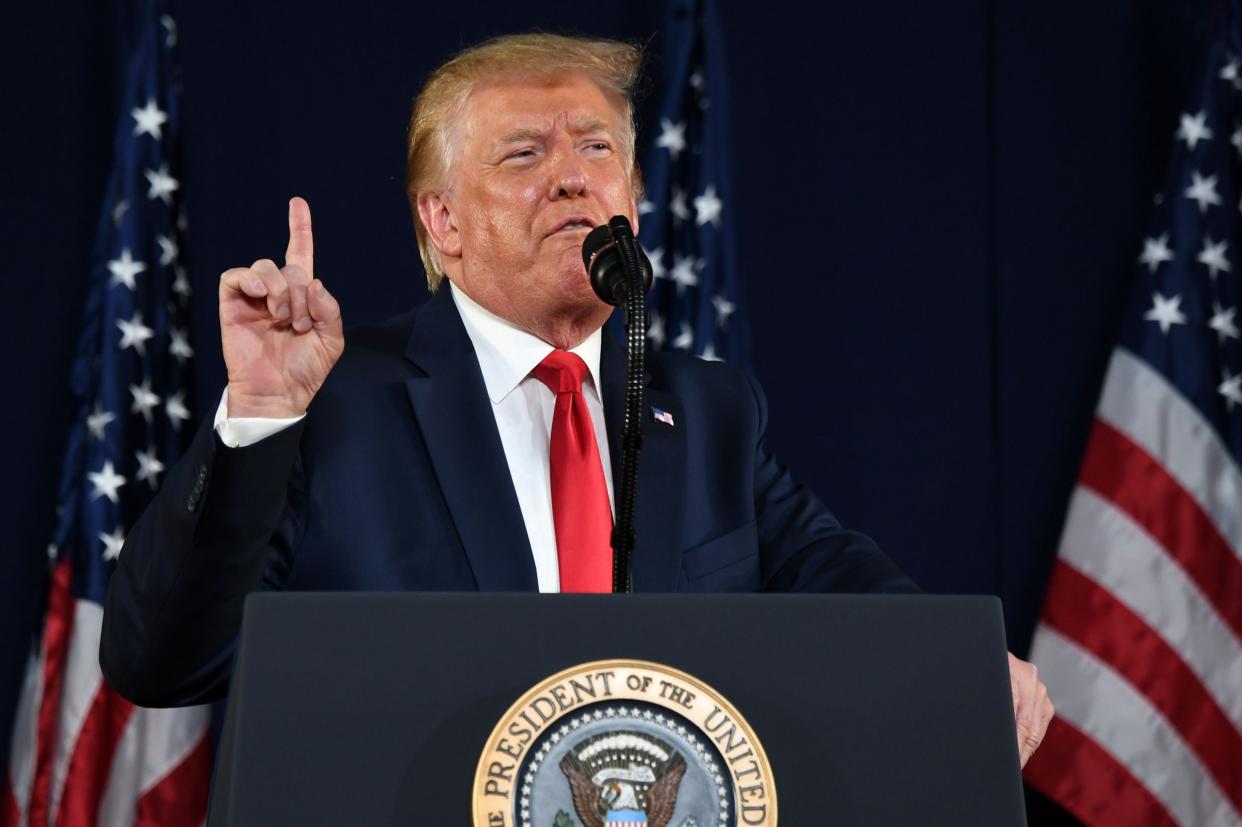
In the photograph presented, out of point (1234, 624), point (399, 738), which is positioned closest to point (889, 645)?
point (399, 738)

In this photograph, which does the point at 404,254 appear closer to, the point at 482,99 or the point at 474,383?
the point at 482,99

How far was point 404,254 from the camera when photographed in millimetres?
3918

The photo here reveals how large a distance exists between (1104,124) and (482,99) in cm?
232

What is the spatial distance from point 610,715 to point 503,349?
1187mm

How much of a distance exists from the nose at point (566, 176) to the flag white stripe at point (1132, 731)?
1993mm

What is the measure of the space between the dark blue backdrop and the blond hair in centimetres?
139

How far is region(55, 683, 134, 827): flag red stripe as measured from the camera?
133 inches

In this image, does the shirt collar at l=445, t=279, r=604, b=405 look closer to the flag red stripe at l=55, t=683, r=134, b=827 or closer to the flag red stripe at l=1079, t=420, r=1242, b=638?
the flag red stripe at l=55, t=683, r=134, b=827

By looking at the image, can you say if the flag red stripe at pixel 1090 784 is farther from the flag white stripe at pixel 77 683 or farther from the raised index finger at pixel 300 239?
the raised index finger at pixel 300 239

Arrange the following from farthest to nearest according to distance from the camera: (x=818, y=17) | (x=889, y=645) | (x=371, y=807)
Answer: (x=818, y=17) < (x=889, y=645) < (x=371, y=807)

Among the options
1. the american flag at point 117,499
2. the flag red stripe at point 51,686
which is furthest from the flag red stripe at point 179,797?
the flag red stripe at point 51,686

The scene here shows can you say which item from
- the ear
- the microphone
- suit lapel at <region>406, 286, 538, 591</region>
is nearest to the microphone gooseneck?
the microphone

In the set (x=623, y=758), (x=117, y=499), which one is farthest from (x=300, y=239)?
(x=117, y=499)

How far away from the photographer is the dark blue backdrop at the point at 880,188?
390cm
